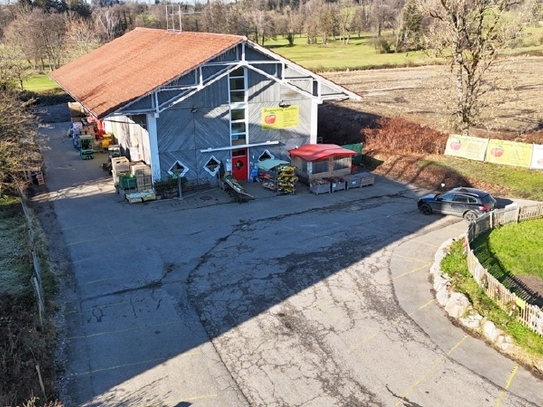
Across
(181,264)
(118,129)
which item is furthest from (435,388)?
(118,129)

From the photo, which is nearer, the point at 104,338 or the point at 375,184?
the point at 104,338

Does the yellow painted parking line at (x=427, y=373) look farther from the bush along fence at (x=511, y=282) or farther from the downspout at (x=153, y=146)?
the downspout at (x=153, y=146)

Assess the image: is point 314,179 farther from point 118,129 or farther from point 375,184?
point 118,129

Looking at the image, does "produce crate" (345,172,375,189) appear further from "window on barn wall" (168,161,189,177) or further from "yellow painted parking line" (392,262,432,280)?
"yellow painted parking line" (392,262,432,280)

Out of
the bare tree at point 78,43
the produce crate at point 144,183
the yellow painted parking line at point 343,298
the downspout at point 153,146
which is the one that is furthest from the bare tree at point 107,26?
the yellow painted parking line at point 343,298

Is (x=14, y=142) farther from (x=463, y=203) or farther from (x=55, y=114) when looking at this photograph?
(x=55, y=114)
